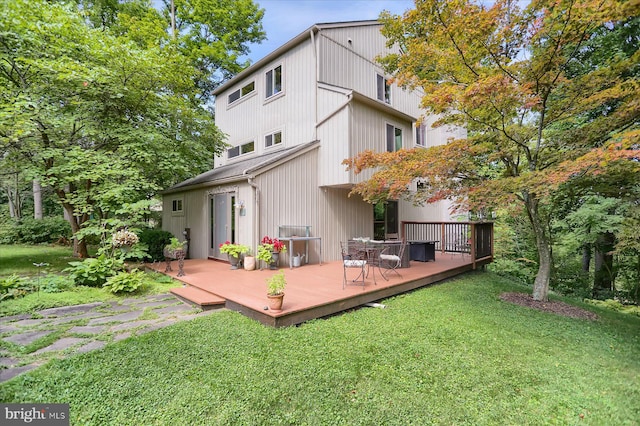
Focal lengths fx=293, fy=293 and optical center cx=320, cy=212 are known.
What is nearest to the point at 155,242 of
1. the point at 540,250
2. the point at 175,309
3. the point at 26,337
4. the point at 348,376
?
the point at 175,309

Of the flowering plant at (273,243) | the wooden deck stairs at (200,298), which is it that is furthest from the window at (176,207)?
the wooden deck stairs at (200,298)

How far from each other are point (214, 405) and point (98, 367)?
1485 mm

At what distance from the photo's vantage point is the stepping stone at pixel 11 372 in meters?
2.87

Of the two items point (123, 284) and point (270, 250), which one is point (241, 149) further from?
point (123, 284)

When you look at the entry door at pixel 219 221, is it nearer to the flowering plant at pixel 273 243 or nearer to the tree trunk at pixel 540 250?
the flowering plant at pixel 273 243

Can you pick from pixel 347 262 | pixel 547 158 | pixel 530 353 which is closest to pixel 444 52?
pixel 547 158

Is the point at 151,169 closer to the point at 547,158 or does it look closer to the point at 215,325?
the point at 215,325

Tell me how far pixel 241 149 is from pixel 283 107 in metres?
3.20

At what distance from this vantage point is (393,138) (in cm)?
1015

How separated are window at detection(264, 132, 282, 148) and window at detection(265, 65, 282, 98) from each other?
155 centimetres

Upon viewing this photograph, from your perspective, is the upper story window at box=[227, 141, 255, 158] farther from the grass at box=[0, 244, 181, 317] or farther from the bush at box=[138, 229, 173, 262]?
the grass at box=[0, 244, 181, 317]

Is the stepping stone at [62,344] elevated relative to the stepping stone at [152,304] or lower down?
elevated

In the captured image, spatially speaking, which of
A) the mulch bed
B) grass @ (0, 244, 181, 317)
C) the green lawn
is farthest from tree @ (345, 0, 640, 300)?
grass @ (0, 244, 181, 317)

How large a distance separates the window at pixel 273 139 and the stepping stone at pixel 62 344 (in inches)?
330
